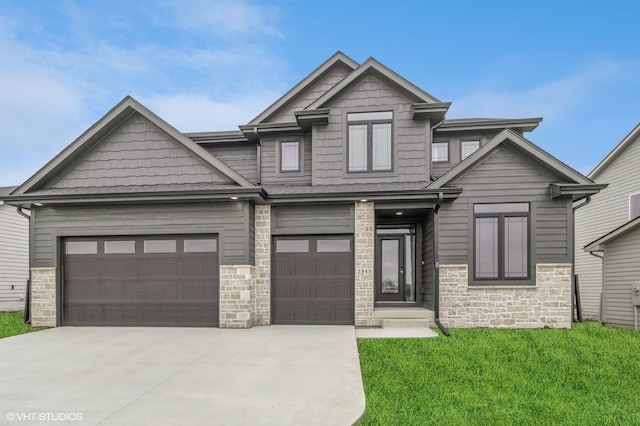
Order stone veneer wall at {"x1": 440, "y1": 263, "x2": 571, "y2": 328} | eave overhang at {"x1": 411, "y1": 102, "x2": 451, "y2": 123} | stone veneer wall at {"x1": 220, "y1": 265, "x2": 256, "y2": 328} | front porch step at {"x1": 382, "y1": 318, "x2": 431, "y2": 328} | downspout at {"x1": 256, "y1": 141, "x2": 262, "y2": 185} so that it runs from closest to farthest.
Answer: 1. stone veneer wall at {"x1": 220, "y1": 265, "x2": 256, "y2": 328}
2. front porch step at {"x1": 382, "y1": 318, "x2": 431, "y2": 328}
3. stone veneer wall at {"x1": 440, "y1": 263, "x2": 571, "y2": 328}
4. eave overhang at {"x1": 411, "y1": 102, "x2": 451, "y2": 123}
5. downspout at {"x1": 256, "y1": 141, "x2": 262, "y2": 185}

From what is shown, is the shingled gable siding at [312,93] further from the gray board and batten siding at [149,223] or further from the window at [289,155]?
the gray board and batten siding at [149,223]

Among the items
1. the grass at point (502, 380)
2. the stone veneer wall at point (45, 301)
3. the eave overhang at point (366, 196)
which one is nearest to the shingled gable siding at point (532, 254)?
the eave overhang at point (366, 196)

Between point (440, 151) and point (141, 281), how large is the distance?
9.81 meters

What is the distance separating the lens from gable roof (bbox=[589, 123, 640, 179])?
1222cm

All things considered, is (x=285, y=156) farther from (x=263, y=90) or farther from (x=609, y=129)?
(x=263, y=90)

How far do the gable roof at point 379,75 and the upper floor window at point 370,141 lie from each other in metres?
0.75

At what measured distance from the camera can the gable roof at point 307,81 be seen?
11961mm

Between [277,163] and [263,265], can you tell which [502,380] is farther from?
[277,163]

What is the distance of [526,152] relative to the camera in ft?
31.1

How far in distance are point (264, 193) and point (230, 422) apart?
6080 mm

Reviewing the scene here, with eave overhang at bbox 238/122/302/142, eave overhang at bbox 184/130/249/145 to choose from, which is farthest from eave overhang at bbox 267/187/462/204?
eave overhang at bbox 184/130/249/145

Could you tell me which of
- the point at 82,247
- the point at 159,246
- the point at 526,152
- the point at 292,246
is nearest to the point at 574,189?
the point at 526,152

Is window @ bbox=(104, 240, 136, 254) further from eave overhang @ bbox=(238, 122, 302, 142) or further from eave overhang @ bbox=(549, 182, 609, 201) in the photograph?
eave overhang @ bbox=(549, 182, 609, 201)

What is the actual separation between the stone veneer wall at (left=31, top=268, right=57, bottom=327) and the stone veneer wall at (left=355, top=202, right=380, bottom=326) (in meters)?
8.02
